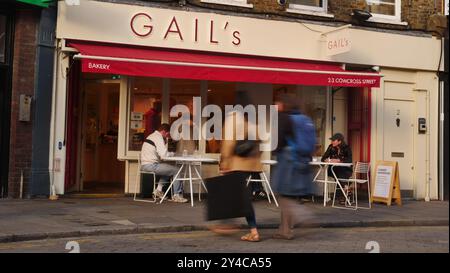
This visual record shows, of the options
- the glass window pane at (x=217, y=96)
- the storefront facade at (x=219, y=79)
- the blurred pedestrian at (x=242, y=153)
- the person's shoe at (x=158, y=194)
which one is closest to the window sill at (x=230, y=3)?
the storefront facade at (x=219, y=79)

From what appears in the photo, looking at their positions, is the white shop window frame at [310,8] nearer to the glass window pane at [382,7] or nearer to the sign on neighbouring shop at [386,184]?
the glass window pane at [382,7]

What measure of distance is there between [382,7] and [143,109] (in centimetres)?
657

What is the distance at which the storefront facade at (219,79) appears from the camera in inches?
472

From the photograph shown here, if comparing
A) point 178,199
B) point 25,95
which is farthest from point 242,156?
point 25,95

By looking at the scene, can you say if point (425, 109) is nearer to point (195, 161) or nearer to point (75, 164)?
point (195, 161)

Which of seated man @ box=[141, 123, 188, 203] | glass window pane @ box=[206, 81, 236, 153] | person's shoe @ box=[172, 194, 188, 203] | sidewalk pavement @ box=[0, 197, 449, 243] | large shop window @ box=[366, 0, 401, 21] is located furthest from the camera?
large shop window @ box=[366, 0, 401, 21]

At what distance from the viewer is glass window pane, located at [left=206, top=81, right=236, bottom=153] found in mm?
13914

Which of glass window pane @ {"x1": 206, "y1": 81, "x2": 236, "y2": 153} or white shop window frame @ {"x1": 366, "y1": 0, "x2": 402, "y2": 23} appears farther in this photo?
white shop window frame @ {"x1": 366, "y1": 0, "x2": 402, "y2": 23}

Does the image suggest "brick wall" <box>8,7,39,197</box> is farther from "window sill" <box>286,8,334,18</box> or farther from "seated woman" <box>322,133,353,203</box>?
"seated woman" <box>322,133,353,203</box>

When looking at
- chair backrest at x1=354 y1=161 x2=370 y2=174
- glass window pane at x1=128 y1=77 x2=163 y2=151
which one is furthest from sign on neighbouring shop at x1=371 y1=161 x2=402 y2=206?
glass window pane at x1=128 y1=77 x2=163 y2=151

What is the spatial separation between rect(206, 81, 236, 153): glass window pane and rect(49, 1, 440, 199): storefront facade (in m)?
0.02

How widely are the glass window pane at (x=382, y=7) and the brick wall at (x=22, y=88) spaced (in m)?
8.04

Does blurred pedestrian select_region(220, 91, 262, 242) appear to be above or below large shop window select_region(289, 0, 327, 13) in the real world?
below
